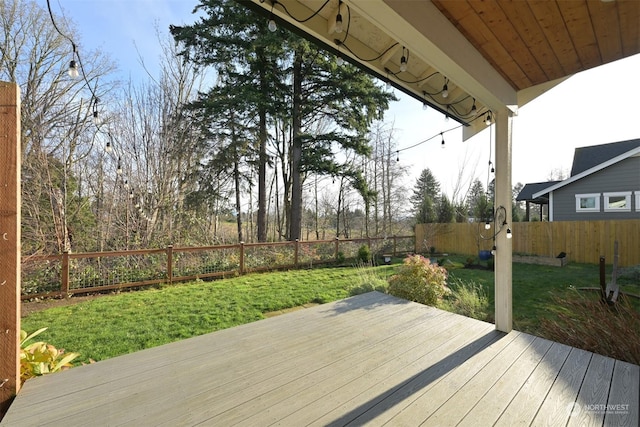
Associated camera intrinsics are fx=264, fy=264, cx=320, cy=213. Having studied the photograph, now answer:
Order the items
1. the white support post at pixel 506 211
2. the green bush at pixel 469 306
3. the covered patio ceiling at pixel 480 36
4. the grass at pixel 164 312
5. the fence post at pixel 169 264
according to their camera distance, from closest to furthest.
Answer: the covered patio ceiling at pixel 480 36
the white support post at pixel 506 211
the grass at pixel 164 312
the green bush at pixel 469 306
the fence post at pixel 169 264

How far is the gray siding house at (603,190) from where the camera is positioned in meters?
8.46

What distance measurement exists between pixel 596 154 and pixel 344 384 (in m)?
15.4

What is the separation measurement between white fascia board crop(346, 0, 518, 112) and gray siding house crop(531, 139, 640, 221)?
10356 mm

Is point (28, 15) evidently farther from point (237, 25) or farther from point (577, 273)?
point (577, 273)

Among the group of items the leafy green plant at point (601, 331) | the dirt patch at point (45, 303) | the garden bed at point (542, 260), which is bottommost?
the dirt patch at point (45, 303)

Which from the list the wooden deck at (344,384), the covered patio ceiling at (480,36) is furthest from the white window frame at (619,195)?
the wooden deck at (344,384)

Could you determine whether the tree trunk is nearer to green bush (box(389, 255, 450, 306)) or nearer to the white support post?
green bush (box(389, 255, 450, 306))

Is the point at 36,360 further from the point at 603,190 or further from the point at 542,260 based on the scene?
the point at 603,190

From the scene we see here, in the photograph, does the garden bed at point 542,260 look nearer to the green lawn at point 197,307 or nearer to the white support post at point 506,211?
the green lawn at point 197,307

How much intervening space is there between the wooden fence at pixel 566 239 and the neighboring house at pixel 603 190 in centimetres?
203

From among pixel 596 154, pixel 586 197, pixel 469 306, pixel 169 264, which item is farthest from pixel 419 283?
pixel 596 154

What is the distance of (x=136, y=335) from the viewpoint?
3092mm

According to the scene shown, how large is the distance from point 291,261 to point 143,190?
13.7 ft

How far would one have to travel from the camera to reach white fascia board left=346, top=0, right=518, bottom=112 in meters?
1.42
